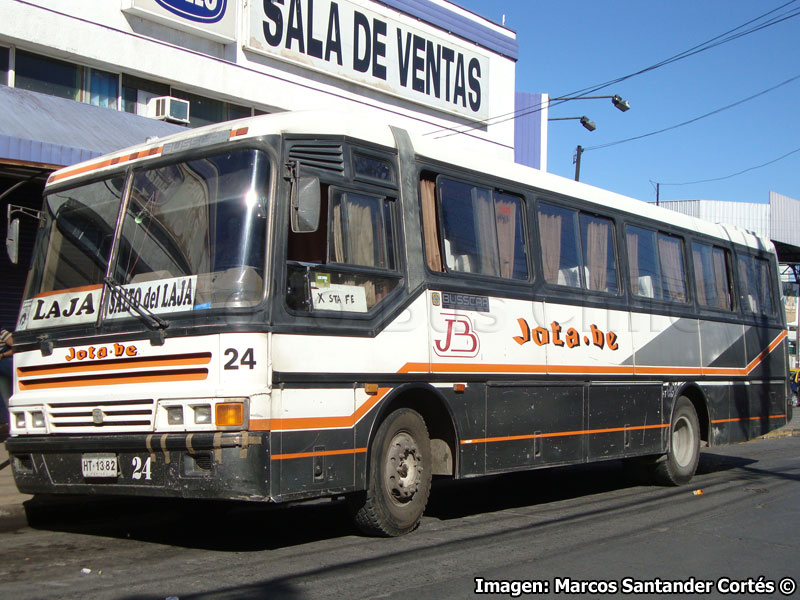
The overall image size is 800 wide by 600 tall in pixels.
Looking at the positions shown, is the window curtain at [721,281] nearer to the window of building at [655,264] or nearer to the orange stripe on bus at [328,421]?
the window of building at [655,264]

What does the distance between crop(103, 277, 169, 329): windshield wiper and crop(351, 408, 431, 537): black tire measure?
1.95 meters

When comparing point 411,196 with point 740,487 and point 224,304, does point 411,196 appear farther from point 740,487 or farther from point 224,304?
point 740,487

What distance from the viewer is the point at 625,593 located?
Answer: 6070 millimetres

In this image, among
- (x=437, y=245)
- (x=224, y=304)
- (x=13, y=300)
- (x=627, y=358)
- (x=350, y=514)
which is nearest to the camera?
(x=224, y=304)

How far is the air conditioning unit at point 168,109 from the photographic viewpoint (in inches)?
588

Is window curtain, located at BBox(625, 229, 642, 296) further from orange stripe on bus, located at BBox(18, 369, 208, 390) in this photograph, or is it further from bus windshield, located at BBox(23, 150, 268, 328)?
orange stripe on bus, located at BBox(18, 369, 208, 390)

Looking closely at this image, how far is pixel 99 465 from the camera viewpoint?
23.0 feet

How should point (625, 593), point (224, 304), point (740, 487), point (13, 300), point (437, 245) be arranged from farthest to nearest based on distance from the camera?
point (13, 300) → point (740, 487) → point (437, 245) → point (224, 304) → point (625, 593)

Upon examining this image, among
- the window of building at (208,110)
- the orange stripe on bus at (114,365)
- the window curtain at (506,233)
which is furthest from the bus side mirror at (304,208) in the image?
the window of building at (208,110)

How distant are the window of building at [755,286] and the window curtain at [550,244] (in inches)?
204

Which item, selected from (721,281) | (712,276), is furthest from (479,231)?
(721,281)

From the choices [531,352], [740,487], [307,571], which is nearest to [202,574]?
[307,571]

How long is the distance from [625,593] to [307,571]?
2182 millimetres

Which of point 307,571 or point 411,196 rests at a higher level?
point 411,196
